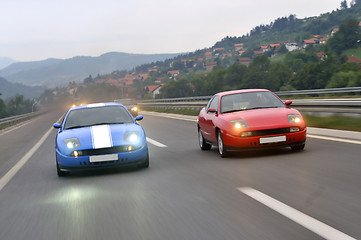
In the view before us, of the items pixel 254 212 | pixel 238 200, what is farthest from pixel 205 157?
pixel 254 212

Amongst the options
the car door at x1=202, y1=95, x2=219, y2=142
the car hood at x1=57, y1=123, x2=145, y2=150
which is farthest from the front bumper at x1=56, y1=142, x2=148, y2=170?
the car door at x1=202, y1=95, x2=219, y2=142

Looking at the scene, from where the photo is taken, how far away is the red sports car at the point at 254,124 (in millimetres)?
9664

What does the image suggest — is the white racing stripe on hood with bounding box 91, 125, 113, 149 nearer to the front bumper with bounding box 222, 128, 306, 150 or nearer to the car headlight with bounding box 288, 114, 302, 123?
the front bumper with bounding box 222, 128, 306, 150

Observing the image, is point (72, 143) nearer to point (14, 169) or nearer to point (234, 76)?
point (14, 169)

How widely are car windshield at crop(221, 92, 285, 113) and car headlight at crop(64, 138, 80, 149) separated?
3.46 m

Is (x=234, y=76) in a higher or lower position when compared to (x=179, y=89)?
higher

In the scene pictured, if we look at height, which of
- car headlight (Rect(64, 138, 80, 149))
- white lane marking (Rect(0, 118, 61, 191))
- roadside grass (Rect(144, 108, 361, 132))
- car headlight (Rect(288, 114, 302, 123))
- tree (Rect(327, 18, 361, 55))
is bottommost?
roadside grass (Rect(144, 108, 361, 132))

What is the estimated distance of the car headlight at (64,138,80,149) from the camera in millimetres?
8781

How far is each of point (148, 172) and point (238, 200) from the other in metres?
3.20

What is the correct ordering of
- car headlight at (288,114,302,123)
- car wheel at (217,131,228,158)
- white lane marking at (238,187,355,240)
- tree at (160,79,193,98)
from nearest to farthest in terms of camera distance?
white lane marking at (238,187,355,240) → car headlight at (288,114,302,123) → car wheel at (217,131,228,158) → tree at (160,79,193,98)

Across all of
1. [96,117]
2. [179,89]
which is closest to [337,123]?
[96,117]

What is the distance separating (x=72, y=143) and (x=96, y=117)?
1.30 m

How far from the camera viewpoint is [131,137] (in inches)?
354

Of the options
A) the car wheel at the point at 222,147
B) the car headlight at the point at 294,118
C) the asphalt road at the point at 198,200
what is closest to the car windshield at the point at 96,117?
the asphalt road at the point at 198,200
